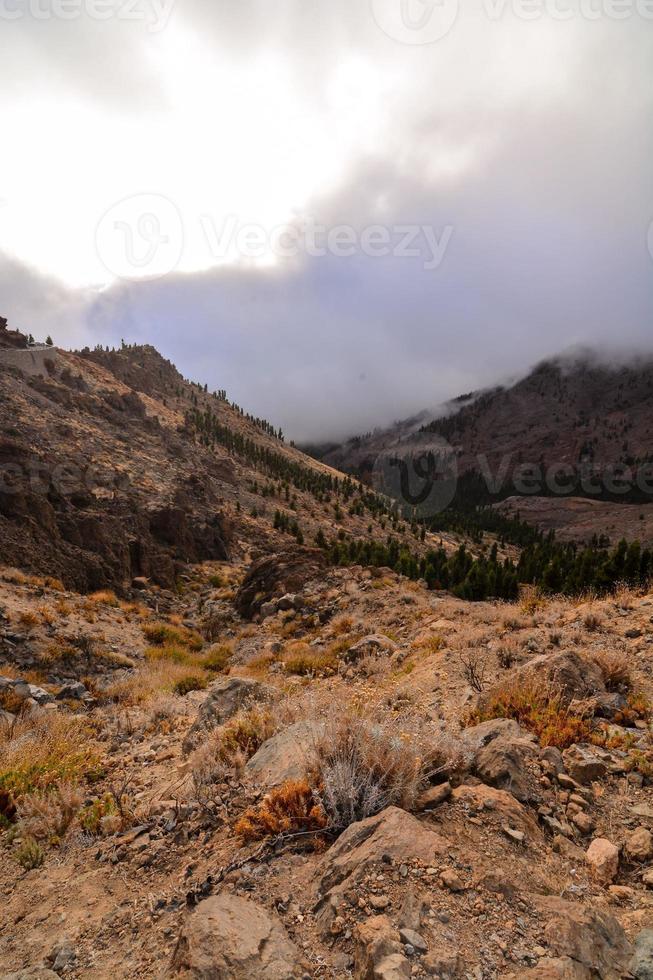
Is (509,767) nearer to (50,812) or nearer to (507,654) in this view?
(507,654)

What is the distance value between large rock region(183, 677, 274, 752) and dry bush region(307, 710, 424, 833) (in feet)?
9.20

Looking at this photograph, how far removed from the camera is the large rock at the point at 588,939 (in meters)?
2.44

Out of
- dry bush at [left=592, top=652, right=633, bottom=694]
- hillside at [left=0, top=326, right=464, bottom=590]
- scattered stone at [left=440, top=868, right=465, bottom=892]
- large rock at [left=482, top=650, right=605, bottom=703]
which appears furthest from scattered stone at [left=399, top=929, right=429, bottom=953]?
hillside at [left=0, top=326, right=464, bottom=590]

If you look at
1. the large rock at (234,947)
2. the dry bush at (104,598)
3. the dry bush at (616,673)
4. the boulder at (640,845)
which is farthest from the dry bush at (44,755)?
the dry bush at (104,598)

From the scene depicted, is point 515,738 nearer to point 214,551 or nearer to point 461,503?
point 214,551

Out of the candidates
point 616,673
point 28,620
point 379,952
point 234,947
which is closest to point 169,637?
point 28,620

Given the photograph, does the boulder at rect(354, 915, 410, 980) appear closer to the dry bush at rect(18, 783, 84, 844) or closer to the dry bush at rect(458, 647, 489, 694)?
the dry bush at rect(18, 783, 84, 844)

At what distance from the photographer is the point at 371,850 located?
3178 mm

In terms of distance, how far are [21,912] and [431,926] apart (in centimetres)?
345

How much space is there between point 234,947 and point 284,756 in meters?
2.11

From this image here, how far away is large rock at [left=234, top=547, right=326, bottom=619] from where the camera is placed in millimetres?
20047

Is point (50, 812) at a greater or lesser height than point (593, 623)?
lesser

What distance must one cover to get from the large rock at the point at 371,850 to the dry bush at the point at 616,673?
4278mm

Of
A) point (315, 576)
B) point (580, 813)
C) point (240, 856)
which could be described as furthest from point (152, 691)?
point (315, 576)
